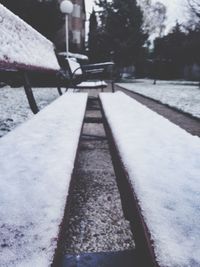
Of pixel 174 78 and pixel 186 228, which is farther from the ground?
pixel 186 228

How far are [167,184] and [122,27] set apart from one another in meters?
24.4

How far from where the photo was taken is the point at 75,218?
165cm

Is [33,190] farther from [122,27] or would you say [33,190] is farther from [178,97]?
[122,27]

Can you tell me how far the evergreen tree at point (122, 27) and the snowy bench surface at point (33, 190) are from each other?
22831 mm

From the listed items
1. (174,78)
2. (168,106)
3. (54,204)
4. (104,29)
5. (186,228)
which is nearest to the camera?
(186,228)

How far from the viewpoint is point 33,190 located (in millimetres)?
972

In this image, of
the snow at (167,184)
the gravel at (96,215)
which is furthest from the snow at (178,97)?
the snow at (167,184)

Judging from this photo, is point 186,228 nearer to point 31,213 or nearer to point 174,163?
point 31,213

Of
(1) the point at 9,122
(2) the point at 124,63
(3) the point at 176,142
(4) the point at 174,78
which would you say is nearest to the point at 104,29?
(2) the point at 124,63

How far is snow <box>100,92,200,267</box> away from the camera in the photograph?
2.07 feet

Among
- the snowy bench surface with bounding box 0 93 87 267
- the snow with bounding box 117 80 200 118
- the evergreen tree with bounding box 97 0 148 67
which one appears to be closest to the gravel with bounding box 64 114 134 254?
the snowy bench surface with bounding box 0 93 87 267

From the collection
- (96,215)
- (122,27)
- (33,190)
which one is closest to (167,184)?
(33,190)

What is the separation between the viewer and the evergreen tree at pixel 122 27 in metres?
23.6

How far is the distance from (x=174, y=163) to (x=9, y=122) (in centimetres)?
337
